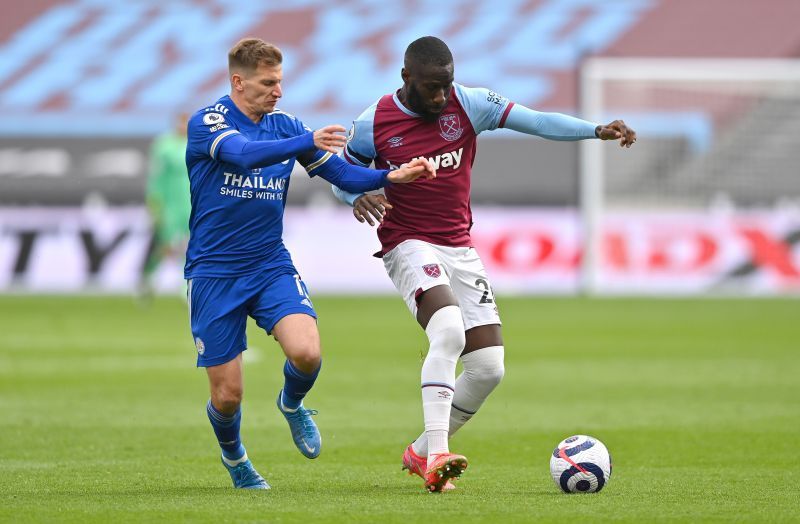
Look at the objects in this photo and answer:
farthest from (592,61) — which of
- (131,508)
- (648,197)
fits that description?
(131,508)

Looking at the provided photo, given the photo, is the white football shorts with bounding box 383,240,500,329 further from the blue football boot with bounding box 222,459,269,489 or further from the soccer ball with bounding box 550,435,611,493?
the blue football boot with bounding box 222,459,269,489

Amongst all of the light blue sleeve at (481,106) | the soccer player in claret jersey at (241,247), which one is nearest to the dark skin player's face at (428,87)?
the light blue sleeve at (481,106)

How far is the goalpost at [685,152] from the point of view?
25.1 m

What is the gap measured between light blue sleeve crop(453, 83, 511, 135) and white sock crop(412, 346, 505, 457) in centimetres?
118

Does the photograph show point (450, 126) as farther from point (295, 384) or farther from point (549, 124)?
→ point (295, 384)

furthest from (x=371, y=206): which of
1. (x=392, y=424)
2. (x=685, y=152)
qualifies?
(x=685, y=152)

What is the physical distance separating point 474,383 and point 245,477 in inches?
50.6

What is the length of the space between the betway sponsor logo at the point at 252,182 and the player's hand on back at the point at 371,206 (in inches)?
16.5

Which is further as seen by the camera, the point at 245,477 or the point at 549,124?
the point at 549,124

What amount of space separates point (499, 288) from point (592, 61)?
16.6 ft

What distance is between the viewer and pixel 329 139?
6.62m

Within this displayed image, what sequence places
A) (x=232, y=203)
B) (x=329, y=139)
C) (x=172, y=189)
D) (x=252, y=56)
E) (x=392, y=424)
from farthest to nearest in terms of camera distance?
(x=172, y=189) → (x=392, y=424) → (x=232, y=203) → (x=252, y=56) → (x=329, y=139)

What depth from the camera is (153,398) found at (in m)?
11.7

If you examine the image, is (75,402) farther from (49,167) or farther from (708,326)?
(49,167)
